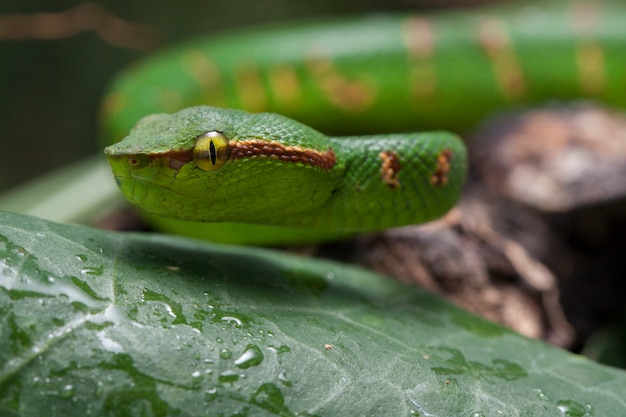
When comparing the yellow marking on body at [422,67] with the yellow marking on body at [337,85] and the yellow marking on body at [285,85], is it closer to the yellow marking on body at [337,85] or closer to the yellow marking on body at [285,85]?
the yellow marking on body at [337,85]

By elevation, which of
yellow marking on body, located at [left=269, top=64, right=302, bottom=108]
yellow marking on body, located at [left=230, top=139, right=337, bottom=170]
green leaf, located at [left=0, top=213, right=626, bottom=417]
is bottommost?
green leaf, located at [left=0, top=213, right=626, bottom=417]

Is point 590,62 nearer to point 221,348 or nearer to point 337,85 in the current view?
point 337,85

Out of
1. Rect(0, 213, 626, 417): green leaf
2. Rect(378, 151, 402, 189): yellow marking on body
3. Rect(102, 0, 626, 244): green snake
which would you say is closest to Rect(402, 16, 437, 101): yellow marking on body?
Rect(102, 0, 626, 244): green snake

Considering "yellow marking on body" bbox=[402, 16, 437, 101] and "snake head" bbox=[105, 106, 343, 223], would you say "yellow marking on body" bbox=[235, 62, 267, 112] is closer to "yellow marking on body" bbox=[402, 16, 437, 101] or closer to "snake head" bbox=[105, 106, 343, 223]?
"yellow marking on body" bbox=[402, 16, 437, 101]

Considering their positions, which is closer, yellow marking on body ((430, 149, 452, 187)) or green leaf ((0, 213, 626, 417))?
green leaf ((0, 213, 626, 417))

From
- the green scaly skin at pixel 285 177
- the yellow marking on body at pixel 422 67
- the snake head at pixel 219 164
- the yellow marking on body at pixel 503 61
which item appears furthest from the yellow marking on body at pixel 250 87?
the snake head at pixel 219 164

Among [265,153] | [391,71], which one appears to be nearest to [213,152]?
[265,153]
